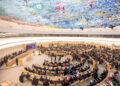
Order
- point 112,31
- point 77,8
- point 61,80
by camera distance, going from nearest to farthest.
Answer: point 61,80 < point 112,31 < point 77,8

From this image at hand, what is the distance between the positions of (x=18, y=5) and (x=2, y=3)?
364 cm

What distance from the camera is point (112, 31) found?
20.5 metres

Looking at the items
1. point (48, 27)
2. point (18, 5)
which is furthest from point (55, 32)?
point (18, 5)

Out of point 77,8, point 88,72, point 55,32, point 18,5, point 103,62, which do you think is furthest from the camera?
point 55,32

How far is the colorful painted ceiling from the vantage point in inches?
833

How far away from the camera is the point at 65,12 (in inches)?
1007

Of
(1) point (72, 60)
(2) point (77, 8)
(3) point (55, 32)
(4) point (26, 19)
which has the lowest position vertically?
(1) point (72, 60)

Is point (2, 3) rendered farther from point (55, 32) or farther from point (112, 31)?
point (112, 31)

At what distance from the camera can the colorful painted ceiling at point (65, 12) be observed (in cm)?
2116

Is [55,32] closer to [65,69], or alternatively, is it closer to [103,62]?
[103,62]

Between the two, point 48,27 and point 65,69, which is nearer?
point 65,69

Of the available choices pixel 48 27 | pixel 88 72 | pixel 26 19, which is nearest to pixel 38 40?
pixel 48 27

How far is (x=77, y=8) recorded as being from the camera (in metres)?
24.8

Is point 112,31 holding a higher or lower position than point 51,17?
lower
